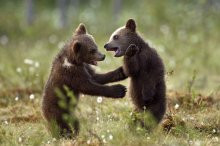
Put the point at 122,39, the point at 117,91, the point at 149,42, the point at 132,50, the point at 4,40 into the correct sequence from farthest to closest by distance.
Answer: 1. the point at 4,40
2. the point at 149,42
3. the point at 122,39
4. the point at 132,50
5. the point at 117,91

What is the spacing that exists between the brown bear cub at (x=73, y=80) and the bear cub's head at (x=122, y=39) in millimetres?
359

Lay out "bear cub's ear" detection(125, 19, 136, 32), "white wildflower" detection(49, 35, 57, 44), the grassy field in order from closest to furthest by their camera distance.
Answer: the grassy field < "bear cub's ear" detection(125, 19, 136, 32) < "white wildflower" detection(49, 35, 57, 44)

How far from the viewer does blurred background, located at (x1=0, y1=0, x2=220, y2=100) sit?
50.3 ft

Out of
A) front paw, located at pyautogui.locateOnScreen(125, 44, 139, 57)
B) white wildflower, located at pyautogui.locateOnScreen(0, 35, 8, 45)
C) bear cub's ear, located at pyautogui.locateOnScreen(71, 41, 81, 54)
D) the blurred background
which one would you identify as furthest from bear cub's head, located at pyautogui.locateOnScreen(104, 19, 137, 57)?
white wildflower, located at pyautogui.locateOnScreen(0, 35, 8, 45)

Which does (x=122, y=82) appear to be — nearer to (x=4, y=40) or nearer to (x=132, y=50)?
(x=132, y=50)

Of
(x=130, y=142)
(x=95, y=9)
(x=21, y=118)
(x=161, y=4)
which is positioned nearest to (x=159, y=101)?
(x=130, y=142)

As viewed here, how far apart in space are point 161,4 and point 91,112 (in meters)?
17.6

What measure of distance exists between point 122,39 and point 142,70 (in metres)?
0.59

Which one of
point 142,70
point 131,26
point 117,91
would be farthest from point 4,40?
point 117,91

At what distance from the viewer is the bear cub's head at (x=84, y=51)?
9.02 metres

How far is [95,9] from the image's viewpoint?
132 ft

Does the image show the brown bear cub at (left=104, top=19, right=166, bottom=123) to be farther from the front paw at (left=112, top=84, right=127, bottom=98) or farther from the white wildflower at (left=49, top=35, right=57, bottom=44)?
the white wildflower at (left=49, top=35, right=57, bottom=44)

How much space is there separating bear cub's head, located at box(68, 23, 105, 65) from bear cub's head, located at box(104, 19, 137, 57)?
297 millimetres

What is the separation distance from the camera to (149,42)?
32.6ft
